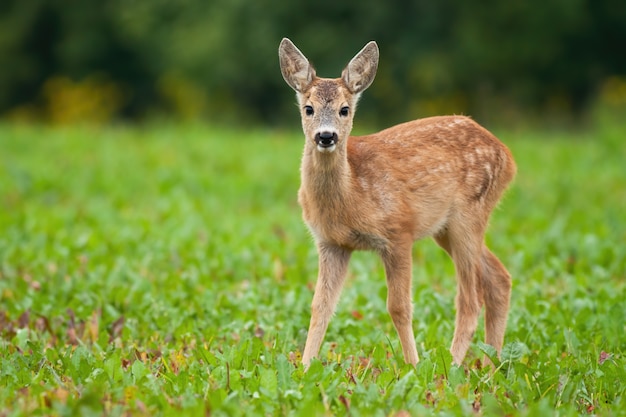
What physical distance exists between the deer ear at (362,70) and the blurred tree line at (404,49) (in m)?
16.5

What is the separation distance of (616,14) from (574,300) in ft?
62.8

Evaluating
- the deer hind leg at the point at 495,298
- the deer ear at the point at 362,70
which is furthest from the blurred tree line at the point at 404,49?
the deer ear at the point at 362,70

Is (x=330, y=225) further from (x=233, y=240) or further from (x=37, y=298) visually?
(x=233, y=240)

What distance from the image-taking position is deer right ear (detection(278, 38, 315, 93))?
20.3 feet

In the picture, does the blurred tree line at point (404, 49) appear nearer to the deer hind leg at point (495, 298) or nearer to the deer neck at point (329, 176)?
the deer hind leg at point (495, 298)

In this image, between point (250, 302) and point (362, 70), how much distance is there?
2052 millimetres

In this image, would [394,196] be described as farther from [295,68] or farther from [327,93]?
[295,68]

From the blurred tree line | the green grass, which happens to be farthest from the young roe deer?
the blurred tree line

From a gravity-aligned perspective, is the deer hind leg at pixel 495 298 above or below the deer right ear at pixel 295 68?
below

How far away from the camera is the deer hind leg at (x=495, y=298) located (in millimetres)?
6430

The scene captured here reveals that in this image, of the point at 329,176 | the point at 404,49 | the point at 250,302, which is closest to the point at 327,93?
the point at 329,176

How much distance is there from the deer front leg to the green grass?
189mm

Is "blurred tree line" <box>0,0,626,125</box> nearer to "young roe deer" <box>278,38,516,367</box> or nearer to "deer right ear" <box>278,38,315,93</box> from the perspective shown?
"young roe deer" <box>278,38,516,367</box>

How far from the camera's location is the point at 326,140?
579cm
